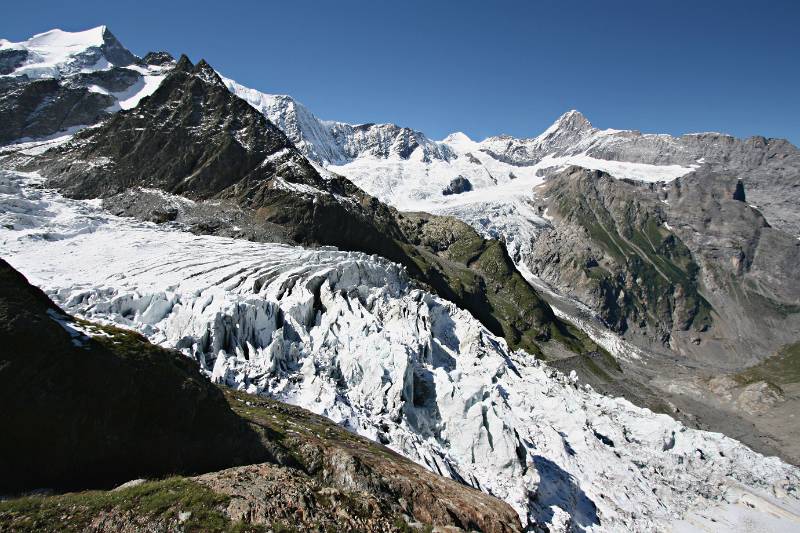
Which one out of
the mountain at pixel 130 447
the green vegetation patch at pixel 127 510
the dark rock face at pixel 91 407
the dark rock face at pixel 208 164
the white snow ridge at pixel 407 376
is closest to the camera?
the green vegetation patch at pixel 127 510

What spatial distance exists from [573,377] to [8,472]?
95.9 metres

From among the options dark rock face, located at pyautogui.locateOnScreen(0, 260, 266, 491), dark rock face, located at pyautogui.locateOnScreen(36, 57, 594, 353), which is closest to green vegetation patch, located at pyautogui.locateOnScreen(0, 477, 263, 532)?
dark rock face, located at pyautogui.locateOnScreen(0, 260, 266, 491)

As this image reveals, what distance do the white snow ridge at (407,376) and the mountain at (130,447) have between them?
Answer: 25384mm

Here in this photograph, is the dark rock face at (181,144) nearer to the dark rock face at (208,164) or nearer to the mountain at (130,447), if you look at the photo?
the dark rock face at (208,164)

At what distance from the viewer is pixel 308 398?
50000mm

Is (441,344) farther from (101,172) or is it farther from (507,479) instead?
(101,172)

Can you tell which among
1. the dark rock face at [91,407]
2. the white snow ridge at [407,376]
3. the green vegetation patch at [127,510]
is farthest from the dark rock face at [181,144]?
the green vegetation patch at [127,510]

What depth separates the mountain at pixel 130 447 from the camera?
16516 mm

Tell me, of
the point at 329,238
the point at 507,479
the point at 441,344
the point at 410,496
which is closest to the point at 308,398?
the point at 507,479

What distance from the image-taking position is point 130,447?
20500 millimetres

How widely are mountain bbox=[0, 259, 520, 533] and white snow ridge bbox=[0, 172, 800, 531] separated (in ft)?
83.3

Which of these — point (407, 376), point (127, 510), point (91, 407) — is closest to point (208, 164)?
point (407, 376)

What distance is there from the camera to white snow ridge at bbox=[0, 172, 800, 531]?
50.7 meters

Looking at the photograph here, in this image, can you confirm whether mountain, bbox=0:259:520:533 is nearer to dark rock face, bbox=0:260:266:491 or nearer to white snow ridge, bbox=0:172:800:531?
dark rock face, bbox=0:260:266:491
